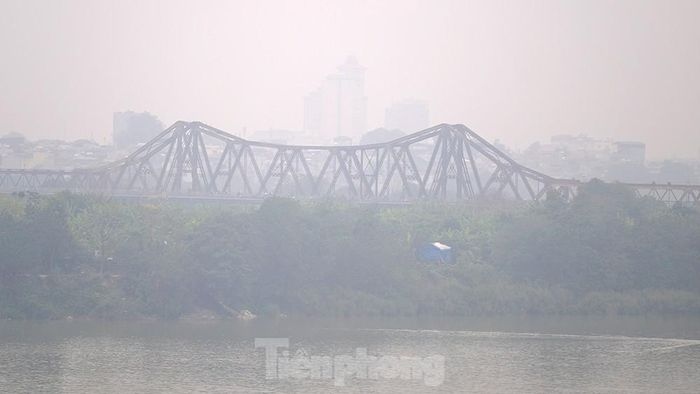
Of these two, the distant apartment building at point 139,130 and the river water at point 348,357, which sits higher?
the distant apartment building at point 139,130

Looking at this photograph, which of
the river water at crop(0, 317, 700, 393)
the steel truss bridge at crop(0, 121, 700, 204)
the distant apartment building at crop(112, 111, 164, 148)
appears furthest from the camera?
the distant apartment building at crop(112, 111, 164, 148)

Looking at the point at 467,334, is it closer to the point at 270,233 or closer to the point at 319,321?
the point at 319,321

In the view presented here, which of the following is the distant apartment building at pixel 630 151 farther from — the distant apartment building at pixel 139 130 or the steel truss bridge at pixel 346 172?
the steel truss bridge at pixel 346 172

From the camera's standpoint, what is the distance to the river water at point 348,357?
35000 mm

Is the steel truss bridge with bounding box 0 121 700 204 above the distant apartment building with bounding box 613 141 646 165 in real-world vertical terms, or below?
below

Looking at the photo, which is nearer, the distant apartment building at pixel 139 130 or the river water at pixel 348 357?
the river water at pixel 348 357

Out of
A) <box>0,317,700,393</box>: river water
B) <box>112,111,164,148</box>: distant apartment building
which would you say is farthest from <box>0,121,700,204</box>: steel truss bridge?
<box>112,111,164,148</box>: distant apartment building

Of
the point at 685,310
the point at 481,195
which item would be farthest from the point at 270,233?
the point at 481,195

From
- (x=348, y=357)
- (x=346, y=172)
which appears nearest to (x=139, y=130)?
(x=346, y=172)

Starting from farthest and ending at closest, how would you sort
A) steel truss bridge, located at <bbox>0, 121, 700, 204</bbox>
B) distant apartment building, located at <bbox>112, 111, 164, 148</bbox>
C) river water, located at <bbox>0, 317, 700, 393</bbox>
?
distant apartment building, located at <bbox>112, 111, 164, 148</bbox> → steel truss bridge, located at <bbox>0, 121, 700, 204</bbox> → river water, located at <bbox>0, 317, 700, 393</bbox>

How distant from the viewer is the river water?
3500 cm

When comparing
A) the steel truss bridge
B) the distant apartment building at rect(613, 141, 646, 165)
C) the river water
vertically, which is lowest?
the river water

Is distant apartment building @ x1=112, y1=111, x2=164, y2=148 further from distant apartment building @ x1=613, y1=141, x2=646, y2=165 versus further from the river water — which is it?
the river water

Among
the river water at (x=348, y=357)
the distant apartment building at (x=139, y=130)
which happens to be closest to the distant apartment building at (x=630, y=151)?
the distant apartment building at (x=139, y=130)
